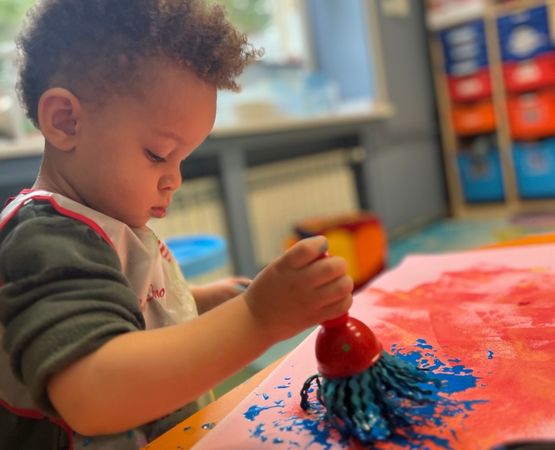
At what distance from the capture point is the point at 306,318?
41cm

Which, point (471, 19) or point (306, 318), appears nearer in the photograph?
point (306, 318)

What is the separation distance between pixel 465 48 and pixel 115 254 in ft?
10.8

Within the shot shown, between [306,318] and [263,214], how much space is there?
2.05 metres

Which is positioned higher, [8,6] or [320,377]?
[8,6]

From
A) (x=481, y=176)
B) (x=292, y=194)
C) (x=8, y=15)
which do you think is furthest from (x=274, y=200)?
(x=481, y=176)

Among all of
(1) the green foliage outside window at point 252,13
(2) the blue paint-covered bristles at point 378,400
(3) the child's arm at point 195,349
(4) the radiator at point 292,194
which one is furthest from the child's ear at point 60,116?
(1) the green foliage outside window at point 252,13

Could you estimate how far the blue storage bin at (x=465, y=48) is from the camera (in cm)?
321

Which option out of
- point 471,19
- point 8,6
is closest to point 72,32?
point 8,6

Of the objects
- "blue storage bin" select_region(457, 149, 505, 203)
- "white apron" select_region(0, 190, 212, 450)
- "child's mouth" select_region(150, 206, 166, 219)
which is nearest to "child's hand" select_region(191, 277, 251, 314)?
"white apron" select_region(0, 190, 212, 450)

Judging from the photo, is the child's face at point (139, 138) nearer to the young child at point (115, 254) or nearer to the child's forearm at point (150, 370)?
the young child at point (115, 254)

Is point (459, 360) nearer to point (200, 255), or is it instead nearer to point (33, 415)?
point (33, 415)

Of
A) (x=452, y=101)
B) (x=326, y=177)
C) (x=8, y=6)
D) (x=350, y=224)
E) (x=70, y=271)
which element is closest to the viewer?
(x=70, y=271)

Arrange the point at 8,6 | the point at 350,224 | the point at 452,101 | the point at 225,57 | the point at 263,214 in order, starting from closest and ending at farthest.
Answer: the point at 225,57 < the point at 8,6 < the point at 350,224 < the point at 263,214 < the point at 452,101

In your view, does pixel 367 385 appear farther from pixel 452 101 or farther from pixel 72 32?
pixel 452 101
